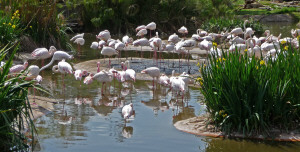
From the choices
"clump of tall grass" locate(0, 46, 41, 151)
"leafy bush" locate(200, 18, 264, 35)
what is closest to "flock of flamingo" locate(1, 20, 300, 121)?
"clump of tall grass" locate(0, 46, 41, 151)

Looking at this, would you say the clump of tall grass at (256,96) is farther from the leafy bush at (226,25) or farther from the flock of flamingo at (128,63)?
the leafy bush at (226,25)

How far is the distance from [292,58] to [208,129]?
5.34ft

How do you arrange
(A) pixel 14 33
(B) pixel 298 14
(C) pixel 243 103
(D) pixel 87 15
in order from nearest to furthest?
(C) pixel 243 103
(A) pixel 14 33
(D) pixel 87 15
(B) pixel 298 14

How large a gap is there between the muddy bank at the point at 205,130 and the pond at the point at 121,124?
0.11 meters

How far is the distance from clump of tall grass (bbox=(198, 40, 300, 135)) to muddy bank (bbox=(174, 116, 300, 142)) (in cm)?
10

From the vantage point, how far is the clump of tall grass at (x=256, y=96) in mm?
6523

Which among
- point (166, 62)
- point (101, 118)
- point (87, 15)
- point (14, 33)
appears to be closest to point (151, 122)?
point (101, 118)

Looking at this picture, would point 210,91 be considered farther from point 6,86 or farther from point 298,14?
point 298,14

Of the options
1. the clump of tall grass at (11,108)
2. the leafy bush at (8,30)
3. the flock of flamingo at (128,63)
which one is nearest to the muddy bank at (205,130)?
the flock of flamingo at (128,63)

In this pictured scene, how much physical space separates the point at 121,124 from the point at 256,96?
2.20m

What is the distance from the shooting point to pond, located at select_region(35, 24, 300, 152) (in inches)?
248

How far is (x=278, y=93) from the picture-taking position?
651cm

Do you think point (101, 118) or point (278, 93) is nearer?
point (278, 93)

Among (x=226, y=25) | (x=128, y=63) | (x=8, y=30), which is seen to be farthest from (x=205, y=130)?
(x=226, y=25)
